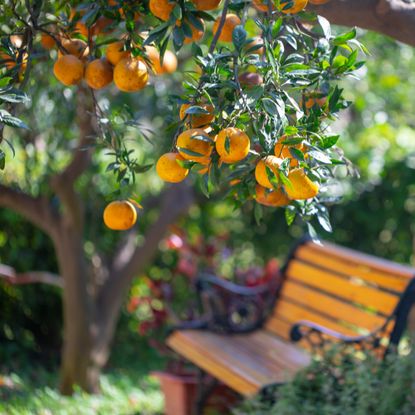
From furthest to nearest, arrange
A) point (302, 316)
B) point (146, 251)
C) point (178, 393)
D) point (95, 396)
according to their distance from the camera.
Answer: point (146, 251)
point (95, 396)
point (302, 316)
point (178, 393)

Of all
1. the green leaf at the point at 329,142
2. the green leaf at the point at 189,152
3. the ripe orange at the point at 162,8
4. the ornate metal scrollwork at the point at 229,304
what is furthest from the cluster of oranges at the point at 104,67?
the ornate metal scrollwork at the point at 229,304

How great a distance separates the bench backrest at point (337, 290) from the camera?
368 centimetres

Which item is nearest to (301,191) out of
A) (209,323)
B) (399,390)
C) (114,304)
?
(399,390)

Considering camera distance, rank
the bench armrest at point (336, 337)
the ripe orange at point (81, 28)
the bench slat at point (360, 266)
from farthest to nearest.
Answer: the bench slat at point (360, 266) → the bench armrest at point (336, 337) → the ripe orange at point (81, 28)

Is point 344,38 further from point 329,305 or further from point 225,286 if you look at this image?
point 225,286

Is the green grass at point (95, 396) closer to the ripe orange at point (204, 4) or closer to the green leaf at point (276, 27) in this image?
the ripe orange at point (204, 4)

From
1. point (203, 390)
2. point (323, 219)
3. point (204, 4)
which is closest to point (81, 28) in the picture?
point (204, 4)

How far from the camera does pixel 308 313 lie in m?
4.14

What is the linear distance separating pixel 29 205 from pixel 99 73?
2.18 meters

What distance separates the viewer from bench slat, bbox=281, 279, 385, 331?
3.69m

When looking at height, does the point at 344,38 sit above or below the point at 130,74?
above

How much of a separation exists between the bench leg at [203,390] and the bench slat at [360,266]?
947 mm

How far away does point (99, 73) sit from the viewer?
1.96 meters

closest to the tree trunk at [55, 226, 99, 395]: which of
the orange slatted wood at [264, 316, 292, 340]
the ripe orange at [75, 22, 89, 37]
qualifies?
the orange slatted wood at [264, 316, 292, 340]
